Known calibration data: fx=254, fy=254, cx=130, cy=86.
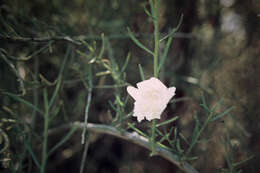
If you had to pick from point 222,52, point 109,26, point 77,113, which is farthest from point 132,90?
point 222,52

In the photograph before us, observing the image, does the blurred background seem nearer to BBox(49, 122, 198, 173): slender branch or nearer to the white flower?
BBox(49, 122, 198, 173): slender branch

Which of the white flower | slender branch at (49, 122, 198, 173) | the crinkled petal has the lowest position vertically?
slender branch at (49, 122, 198, 173)

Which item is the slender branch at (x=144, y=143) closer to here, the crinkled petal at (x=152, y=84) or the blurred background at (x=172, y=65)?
the crinkled petal at (x=152, y=84)

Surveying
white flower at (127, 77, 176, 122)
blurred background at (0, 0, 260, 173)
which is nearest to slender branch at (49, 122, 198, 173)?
white flower at (127, 77, 176, 122)

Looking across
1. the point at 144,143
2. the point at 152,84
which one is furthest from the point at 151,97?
the point at 144,143

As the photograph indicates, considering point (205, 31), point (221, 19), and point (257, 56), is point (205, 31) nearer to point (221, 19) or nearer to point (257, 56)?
point (221, 19)

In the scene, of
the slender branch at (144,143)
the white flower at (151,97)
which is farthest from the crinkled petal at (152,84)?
the slender branch at (144,143)

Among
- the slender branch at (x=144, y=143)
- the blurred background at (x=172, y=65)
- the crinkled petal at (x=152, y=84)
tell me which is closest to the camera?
the crinkled petal at (x=152, y=84)

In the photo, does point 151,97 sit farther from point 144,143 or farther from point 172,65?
point 172,65
